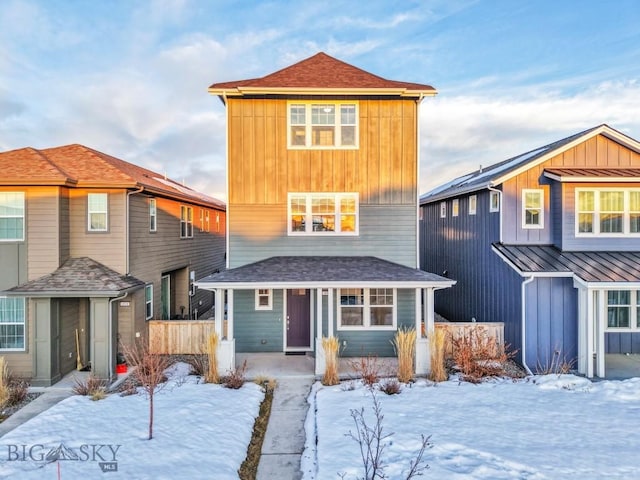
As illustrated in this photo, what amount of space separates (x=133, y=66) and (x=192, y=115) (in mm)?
5285

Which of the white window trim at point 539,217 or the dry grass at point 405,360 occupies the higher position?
the white window trim at point 539,217

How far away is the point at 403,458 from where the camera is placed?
557 centimetres

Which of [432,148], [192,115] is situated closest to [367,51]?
[432,148]

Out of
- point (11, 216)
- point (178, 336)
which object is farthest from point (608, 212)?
point (11, 216)

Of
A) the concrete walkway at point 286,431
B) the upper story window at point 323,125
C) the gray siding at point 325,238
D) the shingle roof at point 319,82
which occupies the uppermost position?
the shingle roof at point 319,82

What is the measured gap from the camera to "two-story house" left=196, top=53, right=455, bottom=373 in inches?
430

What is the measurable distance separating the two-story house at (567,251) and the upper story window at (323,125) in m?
4.61

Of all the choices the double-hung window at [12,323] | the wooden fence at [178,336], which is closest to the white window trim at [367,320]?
the wooden fence at [178,336]

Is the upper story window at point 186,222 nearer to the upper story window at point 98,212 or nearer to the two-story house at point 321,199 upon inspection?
the upper story window at point 98,212

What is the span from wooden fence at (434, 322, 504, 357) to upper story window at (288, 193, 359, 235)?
12.9ft

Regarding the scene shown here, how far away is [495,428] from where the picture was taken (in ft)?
21.4

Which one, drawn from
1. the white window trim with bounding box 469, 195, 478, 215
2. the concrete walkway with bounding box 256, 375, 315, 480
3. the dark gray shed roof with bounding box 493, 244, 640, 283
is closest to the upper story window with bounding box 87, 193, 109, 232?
the concrete walkway with bounding box 256, 375, 315, 480

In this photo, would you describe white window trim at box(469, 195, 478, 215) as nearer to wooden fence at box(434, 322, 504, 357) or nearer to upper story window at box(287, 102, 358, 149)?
wooden fence at box(434, 322, 504, 357)

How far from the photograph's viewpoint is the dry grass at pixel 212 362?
345 inches
